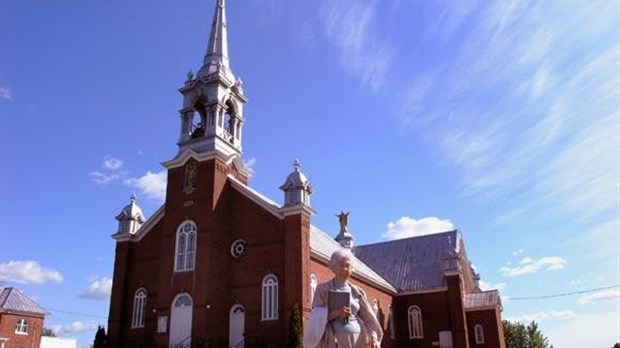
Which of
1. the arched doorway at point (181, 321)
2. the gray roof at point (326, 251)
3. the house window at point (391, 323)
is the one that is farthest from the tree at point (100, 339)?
the house window at point (391, 323)

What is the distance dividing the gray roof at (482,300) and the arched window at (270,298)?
18.6 m

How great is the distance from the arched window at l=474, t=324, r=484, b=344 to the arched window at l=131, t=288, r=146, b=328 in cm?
2328

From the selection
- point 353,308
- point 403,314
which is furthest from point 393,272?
point 353,308

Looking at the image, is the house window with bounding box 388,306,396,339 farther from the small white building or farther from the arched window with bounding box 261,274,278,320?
the small white building

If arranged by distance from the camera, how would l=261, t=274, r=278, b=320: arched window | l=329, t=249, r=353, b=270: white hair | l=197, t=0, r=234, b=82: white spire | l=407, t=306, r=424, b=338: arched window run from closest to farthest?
l=329, t=249, r=353, b=270: white hair < l=261, t=274, r=278, b=320: arched window < l=197, t=0, r=234, b=82: white spire < l=407, t=306, r=424, b=338: arched window

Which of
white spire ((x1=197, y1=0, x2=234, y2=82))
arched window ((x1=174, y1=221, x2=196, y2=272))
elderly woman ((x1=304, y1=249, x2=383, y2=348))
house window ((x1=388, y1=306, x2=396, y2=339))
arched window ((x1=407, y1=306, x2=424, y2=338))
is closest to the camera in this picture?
elderly woman ((x1=304, y1=249, x2=383, y2=348))

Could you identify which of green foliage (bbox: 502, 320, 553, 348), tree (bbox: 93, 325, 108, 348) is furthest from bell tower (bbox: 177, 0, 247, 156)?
green foliage (bbox: 502, 320, 553, 348)

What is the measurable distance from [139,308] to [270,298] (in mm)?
8319

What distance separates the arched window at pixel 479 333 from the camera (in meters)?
38.7

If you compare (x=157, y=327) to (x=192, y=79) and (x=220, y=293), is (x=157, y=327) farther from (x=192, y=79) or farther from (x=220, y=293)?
(x=192, y=79)

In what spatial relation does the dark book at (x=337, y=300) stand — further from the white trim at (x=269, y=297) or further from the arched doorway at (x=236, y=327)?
the arched doorway at (x=236, y=327)

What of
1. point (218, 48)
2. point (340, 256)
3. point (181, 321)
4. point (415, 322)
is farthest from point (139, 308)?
point (340, 256)

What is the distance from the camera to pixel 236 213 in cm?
2895

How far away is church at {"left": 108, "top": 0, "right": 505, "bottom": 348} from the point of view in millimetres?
26156
